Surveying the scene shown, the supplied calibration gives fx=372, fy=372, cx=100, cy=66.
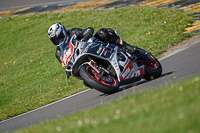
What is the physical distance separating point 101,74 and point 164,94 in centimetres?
272

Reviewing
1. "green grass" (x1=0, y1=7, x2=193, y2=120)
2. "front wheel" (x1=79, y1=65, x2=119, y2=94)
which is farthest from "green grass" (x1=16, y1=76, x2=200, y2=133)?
"green grass" (x1=0, y1=7, x2=193, y2=120)

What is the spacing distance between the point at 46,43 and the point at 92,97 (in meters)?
10.3

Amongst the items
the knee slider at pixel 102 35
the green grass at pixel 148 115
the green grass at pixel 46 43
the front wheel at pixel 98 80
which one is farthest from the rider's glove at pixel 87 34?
the green grass at pixel 148 115

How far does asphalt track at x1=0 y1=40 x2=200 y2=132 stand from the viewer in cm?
777

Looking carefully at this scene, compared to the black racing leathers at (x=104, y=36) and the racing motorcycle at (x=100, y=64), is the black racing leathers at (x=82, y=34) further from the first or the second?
the racing motorcycle at (x=100, y=64)

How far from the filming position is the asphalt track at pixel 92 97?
777 centimetres

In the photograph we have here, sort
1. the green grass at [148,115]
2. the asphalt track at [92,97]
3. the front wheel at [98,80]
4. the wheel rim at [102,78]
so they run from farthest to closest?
the asphalt track at [92,97] → the wheel rim at [102,78] → the front wheel at [98,80] → the green grass at [148,115]

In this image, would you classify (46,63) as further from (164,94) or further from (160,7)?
(164,94)

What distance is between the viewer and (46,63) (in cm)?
1523

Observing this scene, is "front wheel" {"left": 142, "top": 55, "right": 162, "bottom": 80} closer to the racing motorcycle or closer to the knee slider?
the racing motorcycle

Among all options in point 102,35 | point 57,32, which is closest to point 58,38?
point 57,32

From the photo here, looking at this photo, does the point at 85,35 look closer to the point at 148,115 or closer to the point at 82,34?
the point at 82,34

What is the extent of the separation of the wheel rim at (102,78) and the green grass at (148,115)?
192 cm

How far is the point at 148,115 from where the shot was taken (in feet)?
13.5
